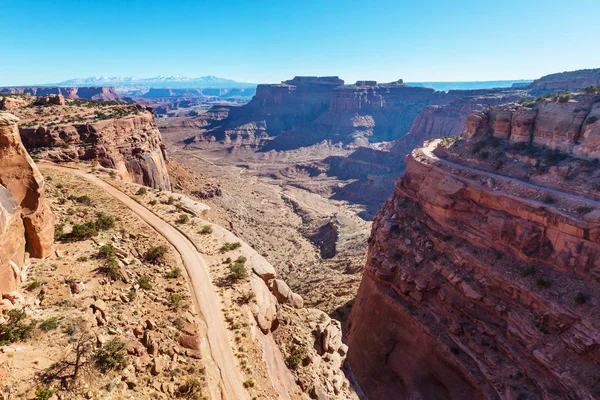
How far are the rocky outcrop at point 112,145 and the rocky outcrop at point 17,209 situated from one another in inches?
984

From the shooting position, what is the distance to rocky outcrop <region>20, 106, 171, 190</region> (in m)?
39.7

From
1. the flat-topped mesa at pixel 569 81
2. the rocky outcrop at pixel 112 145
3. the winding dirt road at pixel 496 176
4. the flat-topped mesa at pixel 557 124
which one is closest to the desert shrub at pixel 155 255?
the rocky outcrop at pixel 112 145

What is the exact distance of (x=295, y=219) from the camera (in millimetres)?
82188

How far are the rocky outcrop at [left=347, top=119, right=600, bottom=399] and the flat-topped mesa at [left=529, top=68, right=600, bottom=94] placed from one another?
288ft

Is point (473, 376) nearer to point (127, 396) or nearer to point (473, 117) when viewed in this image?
point (127, 396)

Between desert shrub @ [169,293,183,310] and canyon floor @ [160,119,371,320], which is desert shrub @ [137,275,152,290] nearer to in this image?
desert shrub @ [169,293,183,310]

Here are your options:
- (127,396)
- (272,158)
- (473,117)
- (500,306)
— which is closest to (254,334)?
(127,396)

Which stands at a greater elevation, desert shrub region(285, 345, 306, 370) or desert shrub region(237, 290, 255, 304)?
desert shrub region(237, 290, 255, 304)

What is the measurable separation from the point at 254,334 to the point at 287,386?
9.56 ft

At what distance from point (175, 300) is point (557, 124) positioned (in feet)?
114

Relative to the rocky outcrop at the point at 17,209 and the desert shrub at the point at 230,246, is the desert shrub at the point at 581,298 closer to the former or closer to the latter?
the desert shrub at the point at 230,246

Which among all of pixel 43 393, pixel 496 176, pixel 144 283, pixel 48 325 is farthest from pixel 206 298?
pixel 496 176

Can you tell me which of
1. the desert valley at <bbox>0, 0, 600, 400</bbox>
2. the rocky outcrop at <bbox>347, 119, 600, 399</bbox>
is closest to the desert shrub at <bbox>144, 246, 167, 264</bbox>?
the desert valley at <bbox>0, 0, 600, 400</bbox>

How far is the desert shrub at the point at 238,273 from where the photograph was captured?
20875 mm
